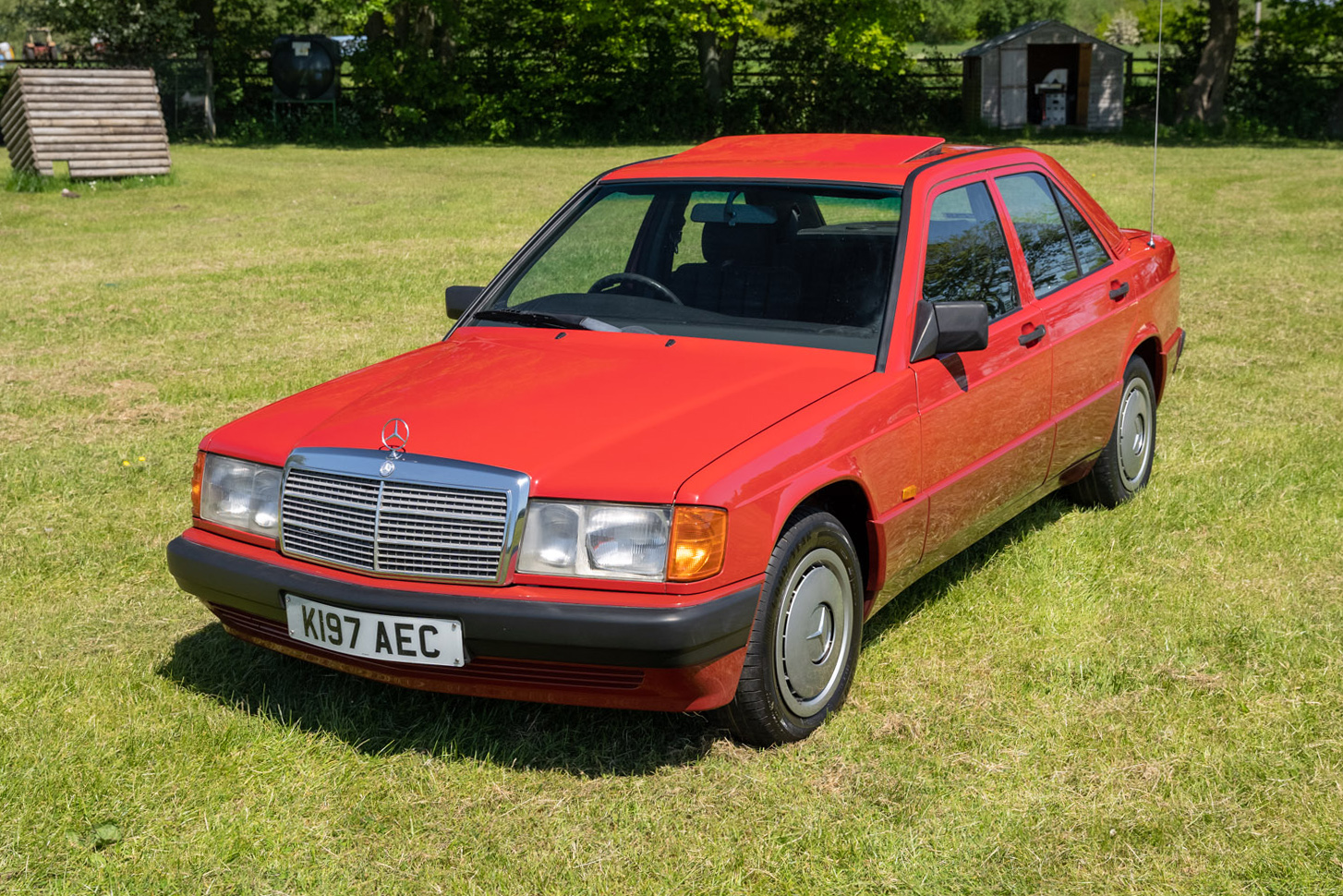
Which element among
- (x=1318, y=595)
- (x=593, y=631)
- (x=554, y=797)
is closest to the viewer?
(x=593, y=631)

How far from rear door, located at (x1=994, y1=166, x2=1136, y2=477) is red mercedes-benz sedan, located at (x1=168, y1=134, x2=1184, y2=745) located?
18 mm

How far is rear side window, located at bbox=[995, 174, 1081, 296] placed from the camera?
4.98 m

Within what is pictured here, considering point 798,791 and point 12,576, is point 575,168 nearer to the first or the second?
point 12,576

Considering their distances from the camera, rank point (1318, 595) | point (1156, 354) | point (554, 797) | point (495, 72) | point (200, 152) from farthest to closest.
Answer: point (495, 72) → point (200, 152) → point (1156, 354) → point (1318, 595) → point (554, 797)

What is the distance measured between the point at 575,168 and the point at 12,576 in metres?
21.0

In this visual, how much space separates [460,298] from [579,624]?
206cm

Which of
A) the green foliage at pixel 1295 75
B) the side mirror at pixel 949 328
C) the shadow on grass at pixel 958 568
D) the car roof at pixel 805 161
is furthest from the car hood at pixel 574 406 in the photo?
the green foliage at pixel 1295 75

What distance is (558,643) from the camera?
10.6ft

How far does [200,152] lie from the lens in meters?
28.4

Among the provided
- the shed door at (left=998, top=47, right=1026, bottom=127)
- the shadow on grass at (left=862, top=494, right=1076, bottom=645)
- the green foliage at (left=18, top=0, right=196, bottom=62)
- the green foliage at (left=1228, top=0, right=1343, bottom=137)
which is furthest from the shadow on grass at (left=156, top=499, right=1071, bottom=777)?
the green foliage at (left=1228, top=0, right=1343, bottom=137)

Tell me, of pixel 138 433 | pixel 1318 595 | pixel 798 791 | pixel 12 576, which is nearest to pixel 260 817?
pixel 798 791

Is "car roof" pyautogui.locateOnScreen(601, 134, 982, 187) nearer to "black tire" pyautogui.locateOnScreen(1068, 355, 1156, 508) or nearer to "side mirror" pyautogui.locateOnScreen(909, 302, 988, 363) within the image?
"side mirror" pyautogui.locateOnScreen(909, 302, 988, 363)

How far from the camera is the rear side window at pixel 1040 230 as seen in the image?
498cm

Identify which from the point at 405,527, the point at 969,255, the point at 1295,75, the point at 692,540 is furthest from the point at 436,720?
the point at 1295,75
